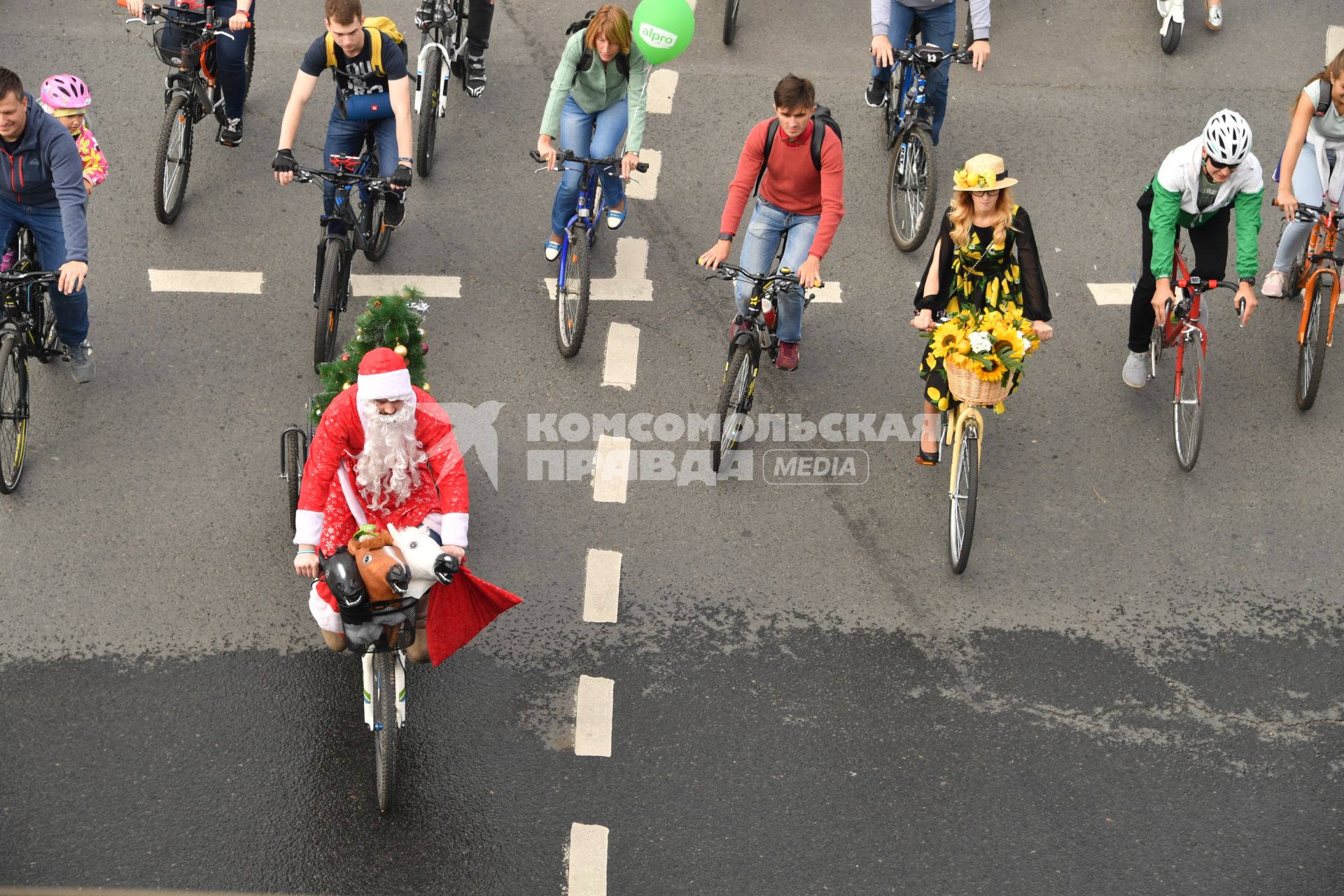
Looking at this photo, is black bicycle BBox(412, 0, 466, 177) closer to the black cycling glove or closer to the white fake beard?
the black cycling glove

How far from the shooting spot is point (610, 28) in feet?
29.2

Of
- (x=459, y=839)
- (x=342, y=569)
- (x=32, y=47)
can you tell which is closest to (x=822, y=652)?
(x=459, y=839)

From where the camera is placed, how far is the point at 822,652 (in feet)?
25.3

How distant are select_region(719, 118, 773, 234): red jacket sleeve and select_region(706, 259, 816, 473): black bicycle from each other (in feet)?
0.87

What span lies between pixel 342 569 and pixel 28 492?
3317 mm

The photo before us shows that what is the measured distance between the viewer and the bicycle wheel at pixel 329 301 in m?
8.79

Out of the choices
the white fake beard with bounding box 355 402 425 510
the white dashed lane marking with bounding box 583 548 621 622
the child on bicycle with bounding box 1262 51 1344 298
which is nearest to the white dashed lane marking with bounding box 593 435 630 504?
the white dashed lane marking with bounding box 583 548 621 622

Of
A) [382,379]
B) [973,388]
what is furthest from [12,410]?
[973,388]

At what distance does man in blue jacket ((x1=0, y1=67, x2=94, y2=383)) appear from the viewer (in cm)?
778

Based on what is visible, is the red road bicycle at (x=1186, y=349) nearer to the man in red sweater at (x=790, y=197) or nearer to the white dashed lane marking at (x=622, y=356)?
the man in red sweater at (x=790, y=197)

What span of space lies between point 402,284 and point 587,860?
4.69 metres

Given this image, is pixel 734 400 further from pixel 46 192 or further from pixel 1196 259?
pixel 46 192

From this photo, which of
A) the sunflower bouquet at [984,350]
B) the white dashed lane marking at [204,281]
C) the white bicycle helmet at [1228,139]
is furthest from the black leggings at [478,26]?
the white bicycle helmet at [1228,139]

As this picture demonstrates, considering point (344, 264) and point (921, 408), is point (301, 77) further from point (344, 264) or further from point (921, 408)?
point (921, 408)
